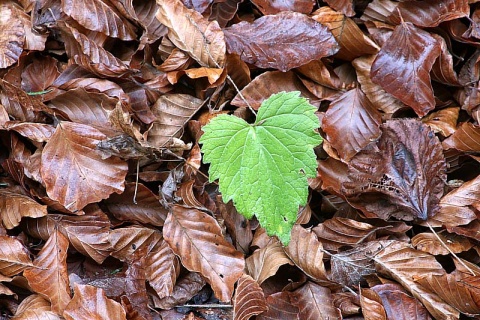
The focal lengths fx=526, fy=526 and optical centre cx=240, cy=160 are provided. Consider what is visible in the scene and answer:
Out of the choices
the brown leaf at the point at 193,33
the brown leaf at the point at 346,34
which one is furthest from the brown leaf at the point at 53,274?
the brown leaf at the point at 346,34

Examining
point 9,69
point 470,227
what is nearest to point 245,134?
point 470,227

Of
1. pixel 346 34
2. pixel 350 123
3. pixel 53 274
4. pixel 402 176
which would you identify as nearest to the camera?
pixel 53 274

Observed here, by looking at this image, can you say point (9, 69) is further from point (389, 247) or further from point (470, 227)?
point (470, 227)

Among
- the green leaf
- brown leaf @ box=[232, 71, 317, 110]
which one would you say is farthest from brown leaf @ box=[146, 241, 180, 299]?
brown leaf @ box=[232, 71, 317, 110]

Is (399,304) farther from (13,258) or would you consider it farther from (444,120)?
(13,258)

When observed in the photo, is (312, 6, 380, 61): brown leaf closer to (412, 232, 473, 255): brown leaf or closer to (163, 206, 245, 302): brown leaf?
(412, 232, 473, 255): brown leaf

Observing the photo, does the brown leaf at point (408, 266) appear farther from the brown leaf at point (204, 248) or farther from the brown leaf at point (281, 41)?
A: the brown leaf at point (281, 41)

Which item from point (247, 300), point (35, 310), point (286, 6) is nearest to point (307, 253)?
point (247, 300)
